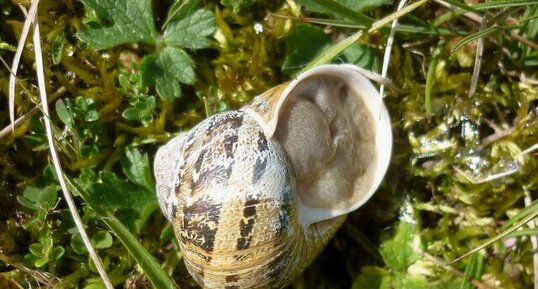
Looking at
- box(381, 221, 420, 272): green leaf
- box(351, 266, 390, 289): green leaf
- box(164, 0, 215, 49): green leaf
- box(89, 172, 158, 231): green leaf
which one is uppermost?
box(164, 0, 215, 49): green leaf

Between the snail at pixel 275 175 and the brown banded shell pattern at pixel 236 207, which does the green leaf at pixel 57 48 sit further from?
the brown banded shell pattern at pixel 236 207

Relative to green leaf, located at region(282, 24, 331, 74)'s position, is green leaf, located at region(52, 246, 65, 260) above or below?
below

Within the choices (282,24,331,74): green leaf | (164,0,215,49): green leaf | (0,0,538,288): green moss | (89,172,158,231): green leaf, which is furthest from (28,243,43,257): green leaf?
(282,24,331,74): green leaf

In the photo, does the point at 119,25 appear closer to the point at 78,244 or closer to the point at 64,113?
the point at 64,113

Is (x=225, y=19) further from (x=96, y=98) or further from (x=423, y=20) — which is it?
(x=423, y=20)

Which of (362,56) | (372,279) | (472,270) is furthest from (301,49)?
(472,270)

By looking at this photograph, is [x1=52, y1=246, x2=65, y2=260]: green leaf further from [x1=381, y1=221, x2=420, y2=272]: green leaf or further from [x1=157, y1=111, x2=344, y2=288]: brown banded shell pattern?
[x1=381, y1=221, x2=420, y2=272]: green leaf
